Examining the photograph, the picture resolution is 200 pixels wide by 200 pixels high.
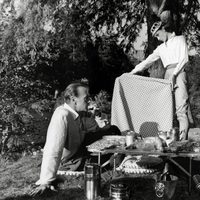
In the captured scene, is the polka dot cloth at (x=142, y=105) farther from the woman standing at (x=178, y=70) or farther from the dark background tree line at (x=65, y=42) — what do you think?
the dark background tree line at (x=65, y=42)

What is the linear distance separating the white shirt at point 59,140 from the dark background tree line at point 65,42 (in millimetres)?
2587

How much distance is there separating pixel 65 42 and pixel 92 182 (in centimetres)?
521

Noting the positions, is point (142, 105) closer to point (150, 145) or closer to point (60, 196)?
point (150, 145)

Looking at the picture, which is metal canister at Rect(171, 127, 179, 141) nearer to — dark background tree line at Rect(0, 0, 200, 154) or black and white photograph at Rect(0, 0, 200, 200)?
black and white photograph at Rect(0, 0, 200, 200)

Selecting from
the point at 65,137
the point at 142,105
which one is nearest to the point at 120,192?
the point at 65,137

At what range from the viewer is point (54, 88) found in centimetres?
886

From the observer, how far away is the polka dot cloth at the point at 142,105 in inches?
237

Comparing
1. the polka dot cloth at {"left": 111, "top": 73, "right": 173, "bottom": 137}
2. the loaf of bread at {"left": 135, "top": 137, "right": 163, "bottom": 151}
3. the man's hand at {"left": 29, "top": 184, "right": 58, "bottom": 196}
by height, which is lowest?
the man's hand at {"left": 29, "top": 184, "right": 58, "bottom": 196}

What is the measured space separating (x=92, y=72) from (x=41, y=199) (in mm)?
6938

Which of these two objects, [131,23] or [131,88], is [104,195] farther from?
[131,23]

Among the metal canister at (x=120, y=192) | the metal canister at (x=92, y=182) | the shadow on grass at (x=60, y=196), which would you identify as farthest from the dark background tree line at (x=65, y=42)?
the metal canister at (x=120, y=192)

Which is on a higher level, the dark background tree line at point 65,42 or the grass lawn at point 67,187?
the dark background tree line at point 65,42

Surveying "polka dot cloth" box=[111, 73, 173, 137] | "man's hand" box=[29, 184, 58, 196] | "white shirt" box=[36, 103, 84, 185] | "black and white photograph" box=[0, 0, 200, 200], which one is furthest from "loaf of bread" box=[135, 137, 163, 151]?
"polka dot cloth" box=[111, 73, 173, 137]

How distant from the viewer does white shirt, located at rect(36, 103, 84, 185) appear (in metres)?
4.51
